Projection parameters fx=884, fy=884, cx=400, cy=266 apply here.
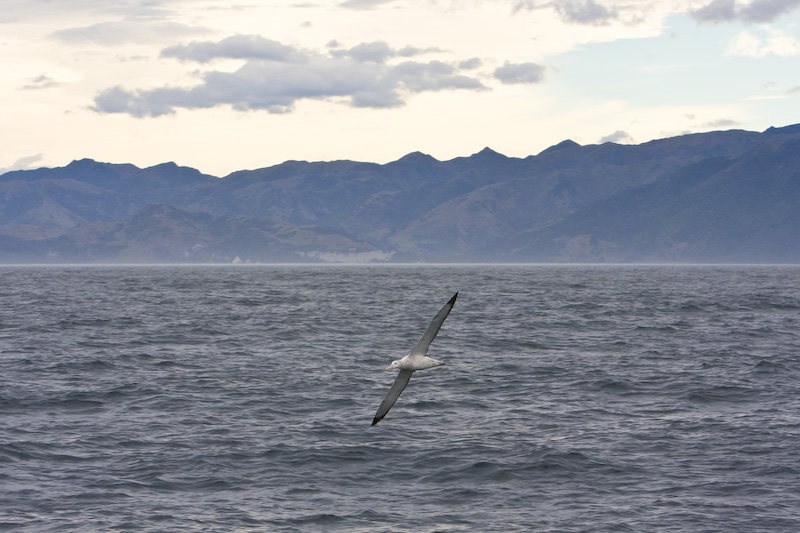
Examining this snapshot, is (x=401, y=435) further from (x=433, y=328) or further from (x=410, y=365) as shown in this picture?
(x=433, y=328)

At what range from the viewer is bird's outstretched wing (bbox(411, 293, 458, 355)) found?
16553 mm

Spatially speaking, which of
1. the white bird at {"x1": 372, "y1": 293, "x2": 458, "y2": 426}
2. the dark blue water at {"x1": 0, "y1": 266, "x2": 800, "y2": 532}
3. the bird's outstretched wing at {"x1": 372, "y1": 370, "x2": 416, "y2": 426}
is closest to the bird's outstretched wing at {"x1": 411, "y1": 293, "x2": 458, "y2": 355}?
the white bird at {"x1": 372, "y1": 293, "x2": 458, "y2": 426}

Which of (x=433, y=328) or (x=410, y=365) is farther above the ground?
(x=433, y=328)

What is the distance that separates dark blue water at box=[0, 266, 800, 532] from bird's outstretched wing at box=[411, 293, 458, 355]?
486cm

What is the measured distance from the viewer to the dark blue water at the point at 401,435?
22.1 m

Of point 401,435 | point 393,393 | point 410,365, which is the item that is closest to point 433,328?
point 393,393

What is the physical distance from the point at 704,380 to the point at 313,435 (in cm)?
1930

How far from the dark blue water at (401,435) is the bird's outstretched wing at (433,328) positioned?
192 inches

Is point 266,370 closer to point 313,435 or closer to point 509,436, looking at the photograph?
point 313,435

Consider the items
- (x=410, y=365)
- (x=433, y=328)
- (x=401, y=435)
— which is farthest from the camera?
(x=401, y=435)

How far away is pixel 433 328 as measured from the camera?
17.6m

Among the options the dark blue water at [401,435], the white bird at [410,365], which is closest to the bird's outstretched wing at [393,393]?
the white bird at [410,365]

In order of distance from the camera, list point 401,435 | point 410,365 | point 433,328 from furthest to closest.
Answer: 1. point 401,435
2. point 410,365
3. point 433,328

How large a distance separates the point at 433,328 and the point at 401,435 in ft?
40.5
